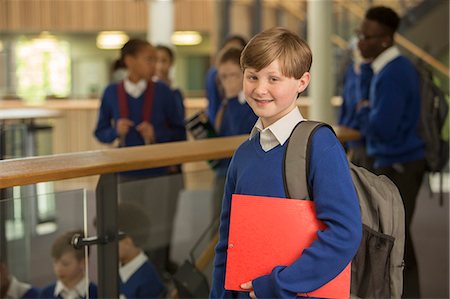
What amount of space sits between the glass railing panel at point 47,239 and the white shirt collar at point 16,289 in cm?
2

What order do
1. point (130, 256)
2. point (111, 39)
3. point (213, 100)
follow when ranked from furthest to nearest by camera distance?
point (111, 39) < point (213, 100) < point (130, 256)

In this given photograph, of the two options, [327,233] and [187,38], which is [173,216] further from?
[187,38]

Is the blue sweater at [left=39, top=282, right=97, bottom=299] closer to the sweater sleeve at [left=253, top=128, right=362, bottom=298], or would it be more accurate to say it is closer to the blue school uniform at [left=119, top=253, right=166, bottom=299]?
the blue school uniform at [left=119, top=253, right=166, bottom=299]

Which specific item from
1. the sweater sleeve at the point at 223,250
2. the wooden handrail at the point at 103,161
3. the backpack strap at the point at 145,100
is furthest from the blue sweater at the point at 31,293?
the backpack strap at the point at 145,100

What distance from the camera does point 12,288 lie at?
351 cm

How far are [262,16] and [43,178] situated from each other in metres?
10.5

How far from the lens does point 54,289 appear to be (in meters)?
3.56

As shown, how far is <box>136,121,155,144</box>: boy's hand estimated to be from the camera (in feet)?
16.5

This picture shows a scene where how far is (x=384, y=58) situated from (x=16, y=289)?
2.17 m

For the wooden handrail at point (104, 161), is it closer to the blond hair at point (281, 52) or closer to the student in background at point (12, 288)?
the student in background at point (12, 288)

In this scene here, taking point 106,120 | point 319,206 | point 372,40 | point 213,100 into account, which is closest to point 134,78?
point 106,120

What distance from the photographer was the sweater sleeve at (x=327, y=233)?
7.17 ft

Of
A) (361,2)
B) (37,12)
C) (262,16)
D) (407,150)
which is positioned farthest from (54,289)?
(37,12)

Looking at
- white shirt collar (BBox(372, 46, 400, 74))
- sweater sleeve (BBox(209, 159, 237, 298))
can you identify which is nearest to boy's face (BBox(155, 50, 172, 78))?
white shirt collar (BBox(372, 46, 400, 74))
